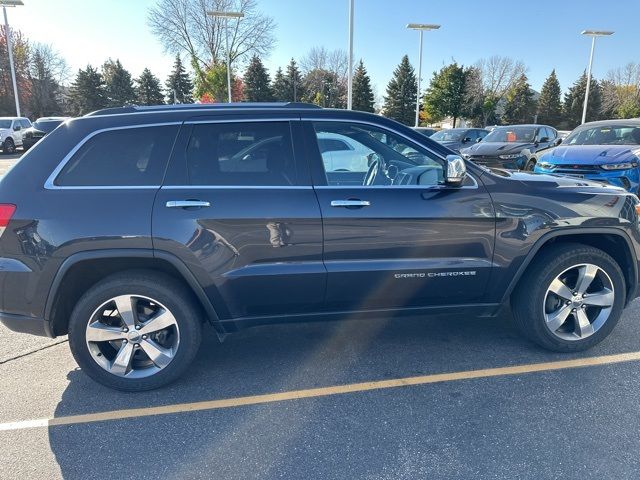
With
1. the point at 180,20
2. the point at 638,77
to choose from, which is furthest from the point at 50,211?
the point at 638,77

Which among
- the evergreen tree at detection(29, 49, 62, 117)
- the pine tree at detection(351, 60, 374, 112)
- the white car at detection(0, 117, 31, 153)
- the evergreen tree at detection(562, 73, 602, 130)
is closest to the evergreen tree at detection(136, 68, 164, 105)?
the evergreen tree at detection(29, 49, 62, 117)

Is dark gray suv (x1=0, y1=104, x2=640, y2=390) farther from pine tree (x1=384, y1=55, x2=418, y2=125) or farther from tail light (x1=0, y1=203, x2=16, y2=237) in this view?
pine tree (x1=384, y1=55, x2=418, y2=125)

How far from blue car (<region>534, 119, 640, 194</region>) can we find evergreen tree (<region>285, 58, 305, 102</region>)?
49364 mm

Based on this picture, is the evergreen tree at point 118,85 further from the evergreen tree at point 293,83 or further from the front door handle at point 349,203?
the front door handle at point 349,203

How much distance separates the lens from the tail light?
9.11 feet

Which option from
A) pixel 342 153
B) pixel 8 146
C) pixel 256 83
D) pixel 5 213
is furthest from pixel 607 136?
pixel 256 83

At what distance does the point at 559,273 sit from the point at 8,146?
26245mm

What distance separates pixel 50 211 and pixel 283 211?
1426mm

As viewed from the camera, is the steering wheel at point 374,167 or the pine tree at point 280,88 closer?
the steering wheel at point 374,167

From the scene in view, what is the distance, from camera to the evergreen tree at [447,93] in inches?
1940

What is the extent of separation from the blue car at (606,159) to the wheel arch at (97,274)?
636 centimetres

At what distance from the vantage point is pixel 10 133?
22281 millimetres

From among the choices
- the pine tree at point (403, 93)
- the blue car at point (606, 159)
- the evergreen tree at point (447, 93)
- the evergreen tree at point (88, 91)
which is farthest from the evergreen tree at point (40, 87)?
the blue car at point (606, 159)

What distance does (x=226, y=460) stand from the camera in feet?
7.99
